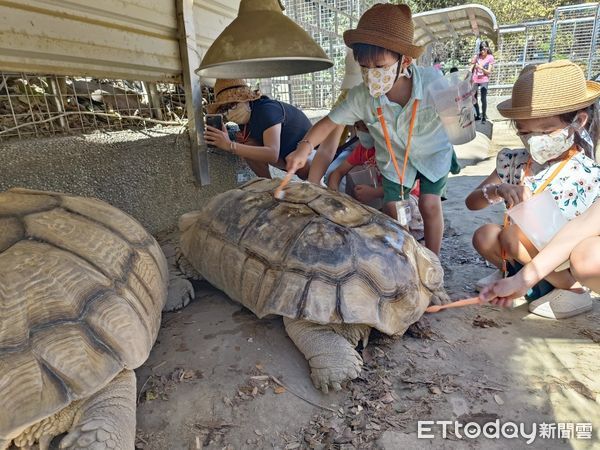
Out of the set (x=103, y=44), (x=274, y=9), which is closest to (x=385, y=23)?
(x=274, y=9)

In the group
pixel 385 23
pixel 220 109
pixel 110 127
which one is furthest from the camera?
pixel 220 109

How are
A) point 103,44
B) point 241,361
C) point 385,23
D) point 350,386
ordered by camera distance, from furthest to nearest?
point 103,44 → point 385,23 → point 241,361 → point 350,386

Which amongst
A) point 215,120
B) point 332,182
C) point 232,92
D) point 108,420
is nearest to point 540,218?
point 332,182

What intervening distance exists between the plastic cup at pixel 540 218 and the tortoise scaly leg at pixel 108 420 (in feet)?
6.91

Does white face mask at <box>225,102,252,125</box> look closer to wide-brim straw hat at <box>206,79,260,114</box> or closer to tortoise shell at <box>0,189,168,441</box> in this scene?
wide-brim straw hat at <box>206,79,260,114</box>

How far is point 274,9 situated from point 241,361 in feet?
6.11

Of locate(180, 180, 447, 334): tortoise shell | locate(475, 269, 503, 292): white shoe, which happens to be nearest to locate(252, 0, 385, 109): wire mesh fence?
locate(180, 180, 447, 334): tortoise shell

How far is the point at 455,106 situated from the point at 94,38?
2.66m

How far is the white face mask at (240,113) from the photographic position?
12.6 feet

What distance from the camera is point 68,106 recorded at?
127 inches

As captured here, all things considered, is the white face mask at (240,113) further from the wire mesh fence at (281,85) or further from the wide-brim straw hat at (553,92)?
the wide-brim straw hat at (553,92)

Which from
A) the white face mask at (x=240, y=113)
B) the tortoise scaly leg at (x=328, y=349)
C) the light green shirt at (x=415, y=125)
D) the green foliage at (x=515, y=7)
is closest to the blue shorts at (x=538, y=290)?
the light green shirt at (x=415, y=125)

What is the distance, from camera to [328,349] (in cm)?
208

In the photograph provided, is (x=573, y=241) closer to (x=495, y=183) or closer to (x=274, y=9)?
(x=495, y=183)
